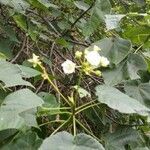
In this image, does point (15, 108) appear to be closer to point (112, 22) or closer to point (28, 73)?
point (28, 73)

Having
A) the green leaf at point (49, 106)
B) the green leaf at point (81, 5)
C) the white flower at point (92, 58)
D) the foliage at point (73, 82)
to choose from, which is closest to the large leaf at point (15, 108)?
the foliage at point (73, 82)

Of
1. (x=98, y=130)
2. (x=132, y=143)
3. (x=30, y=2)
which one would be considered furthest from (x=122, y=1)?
(x=132, y=143)

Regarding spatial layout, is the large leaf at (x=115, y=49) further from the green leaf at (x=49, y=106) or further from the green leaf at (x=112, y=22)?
the green leaf at (x=49, y=106)

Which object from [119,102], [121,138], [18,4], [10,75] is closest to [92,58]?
[119,102]

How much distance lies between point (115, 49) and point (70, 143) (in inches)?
22.2

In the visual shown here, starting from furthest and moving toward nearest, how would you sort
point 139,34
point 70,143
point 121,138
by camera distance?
point 139,34 < point 121,138 < point 70,143

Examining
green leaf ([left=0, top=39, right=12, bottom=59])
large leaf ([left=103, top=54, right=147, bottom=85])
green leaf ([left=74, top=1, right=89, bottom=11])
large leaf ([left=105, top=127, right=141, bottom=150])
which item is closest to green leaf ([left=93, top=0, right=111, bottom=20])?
green leaf ([left=74, top=1, right=89, bottom=11])

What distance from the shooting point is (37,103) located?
4.11 ft

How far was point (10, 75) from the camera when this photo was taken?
1.36 m

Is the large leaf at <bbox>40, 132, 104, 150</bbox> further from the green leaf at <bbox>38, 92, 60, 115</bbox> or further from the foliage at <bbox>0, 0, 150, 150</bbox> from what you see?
the green leaf at <bbox>38, 92, 60, 115</bbox>

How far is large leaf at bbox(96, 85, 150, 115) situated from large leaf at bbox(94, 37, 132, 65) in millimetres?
268

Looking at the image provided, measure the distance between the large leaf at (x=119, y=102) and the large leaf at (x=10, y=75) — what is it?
0.77ft

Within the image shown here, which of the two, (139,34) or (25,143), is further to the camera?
(139,34)

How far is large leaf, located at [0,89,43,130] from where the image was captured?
4.00 ft
